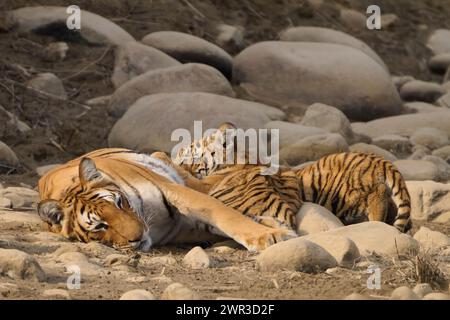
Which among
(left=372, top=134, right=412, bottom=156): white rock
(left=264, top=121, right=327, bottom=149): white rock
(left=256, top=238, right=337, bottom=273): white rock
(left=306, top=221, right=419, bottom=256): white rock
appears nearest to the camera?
(left=256, top=238, right=337, bottom=273): white rock

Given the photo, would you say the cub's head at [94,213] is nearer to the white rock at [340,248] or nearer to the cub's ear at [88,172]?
the cub's ear at [88,172]

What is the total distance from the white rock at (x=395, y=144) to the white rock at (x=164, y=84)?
2022mm

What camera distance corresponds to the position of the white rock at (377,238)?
246 inches

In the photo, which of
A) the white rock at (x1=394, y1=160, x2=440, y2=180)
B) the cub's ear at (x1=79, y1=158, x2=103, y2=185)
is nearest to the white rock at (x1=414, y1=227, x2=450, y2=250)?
the cub's ear at (x1=79, y1=158, x2=103, y2=185)

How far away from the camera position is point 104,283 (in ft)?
18.0

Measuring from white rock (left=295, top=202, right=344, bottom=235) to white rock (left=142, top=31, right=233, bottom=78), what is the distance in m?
6.82

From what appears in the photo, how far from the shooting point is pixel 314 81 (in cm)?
1385

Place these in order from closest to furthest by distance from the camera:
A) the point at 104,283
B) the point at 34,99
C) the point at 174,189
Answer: the point at 104,283 < the point at 174,189 < the point at 34,99

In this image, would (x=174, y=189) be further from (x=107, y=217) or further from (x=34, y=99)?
(x=34, y=99)

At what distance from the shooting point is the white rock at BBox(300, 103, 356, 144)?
40.2 feet

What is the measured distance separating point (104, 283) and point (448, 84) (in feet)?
38.4

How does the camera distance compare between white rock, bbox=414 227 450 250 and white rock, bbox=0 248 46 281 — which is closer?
white rock, bbox=0 248 46 281

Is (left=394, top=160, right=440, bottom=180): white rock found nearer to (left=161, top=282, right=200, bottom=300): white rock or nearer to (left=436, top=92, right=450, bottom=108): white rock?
(left=436, top=92, right=450, bottom=108): white rock

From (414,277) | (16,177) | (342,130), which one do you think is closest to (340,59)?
(342,130)
